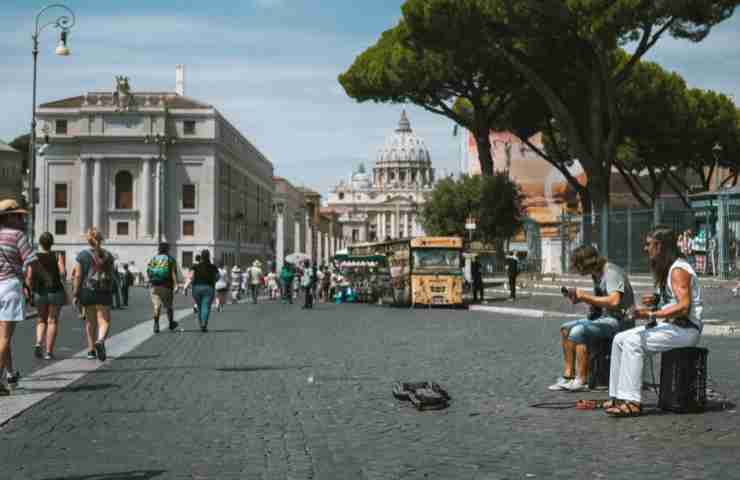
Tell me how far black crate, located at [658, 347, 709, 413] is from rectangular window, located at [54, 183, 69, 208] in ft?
229

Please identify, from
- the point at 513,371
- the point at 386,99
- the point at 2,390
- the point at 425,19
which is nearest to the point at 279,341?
the point at 513,371

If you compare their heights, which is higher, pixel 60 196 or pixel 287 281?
pixel 60 196

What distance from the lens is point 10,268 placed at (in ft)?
28.5

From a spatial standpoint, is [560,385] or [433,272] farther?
[433,272]

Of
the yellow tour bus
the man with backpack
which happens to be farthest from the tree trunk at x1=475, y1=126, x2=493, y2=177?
the man with backpack

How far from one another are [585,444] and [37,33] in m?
27.0

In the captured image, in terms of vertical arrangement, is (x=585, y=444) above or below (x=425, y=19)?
below

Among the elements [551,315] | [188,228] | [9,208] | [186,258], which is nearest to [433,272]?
[551,315]

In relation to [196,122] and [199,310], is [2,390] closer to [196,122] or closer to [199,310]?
[199,310]

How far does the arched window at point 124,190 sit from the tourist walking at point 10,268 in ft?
217

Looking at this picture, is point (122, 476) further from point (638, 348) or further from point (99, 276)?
point (99, 276)

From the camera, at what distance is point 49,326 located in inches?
479

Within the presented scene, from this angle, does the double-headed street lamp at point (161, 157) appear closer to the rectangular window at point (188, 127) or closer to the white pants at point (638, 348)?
the rectangular window at point (188, 127)

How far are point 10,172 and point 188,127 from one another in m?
16.1
